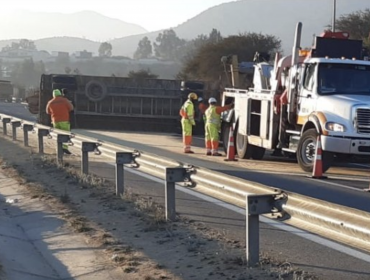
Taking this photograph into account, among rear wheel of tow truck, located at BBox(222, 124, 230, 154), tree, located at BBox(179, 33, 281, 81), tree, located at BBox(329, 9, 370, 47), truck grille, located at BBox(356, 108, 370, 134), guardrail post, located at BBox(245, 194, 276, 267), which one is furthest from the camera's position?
tree, located at BBox(179, 33, 281, 81)

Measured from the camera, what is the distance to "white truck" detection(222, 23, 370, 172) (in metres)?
15.4

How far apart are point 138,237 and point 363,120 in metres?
7.76

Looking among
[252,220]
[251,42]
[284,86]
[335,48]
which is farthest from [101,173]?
[251,42]

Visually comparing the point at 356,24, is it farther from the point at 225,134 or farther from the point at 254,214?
the point at 254,214

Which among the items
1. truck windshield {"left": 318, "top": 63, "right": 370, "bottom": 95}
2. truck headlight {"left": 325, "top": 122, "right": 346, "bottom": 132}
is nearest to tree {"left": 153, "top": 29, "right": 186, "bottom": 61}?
truck windshield {"left": 318, "top": 63, "right": 370, "bottom": 95}

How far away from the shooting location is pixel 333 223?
6.12 meters

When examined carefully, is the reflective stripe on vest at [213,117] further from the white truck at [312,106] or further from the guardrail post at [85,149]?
the guardrail post at [85,149]

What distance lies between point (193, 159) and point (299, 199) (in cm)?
1223

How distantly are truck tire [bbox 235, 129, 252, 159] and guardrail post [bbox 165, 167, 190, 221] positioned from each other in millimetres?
10159

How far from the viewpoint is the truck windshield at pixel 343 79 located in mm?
16469

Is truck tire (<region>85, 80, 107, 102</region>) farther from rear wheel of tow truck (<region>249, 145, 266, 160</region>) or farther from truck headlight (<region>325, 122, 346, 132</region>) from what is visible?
truck headlight (<region>325, 122, 346, 132</region>)

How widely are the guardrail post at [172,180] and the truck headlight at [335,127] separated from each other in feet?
22.1

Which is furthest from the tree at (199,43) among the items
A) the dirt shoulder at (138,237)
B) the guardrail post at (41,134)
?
the dirt shoulder at (138,237)

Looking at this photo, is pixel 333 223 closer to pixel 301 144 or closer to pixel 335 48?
pixel 301 144
